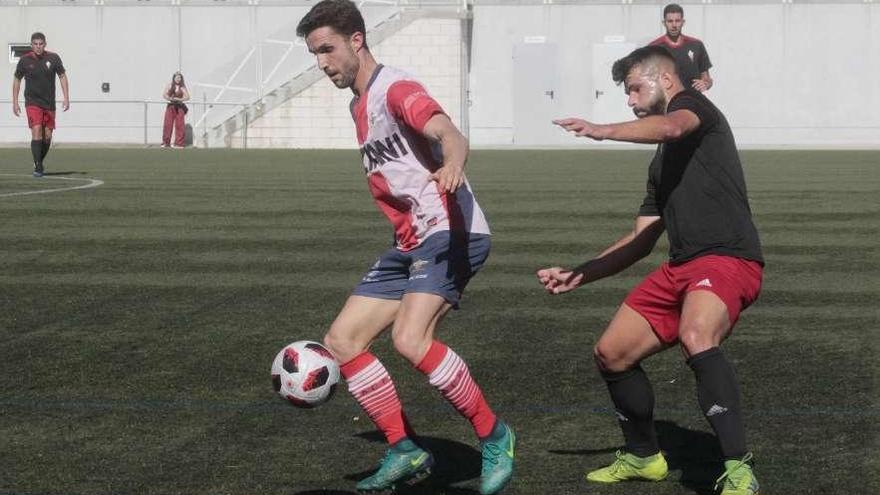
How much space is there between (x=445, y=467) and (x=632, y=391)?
2.59 ft

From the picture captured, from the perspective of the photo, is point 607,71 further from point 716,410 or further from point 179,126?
point 716,410

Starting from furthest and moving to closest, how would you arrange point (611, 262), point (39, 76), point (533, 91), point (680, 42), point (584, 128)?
point (533, 91)
point (39, 76)
point (680, 42)
point (611, 262)
point (584, 128)

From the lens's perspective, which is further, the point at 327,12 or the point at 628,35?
the point at 628,35

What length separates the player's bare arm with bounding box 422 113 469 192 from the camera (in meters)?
5.54

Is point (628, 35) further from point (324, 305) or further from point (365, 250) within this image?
point (324, 305)

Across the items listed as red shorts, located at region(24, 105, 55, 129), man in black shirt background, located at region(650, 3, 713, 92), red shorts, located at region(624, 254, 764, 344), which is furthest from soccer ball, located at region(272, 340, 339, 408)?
red shorts, located at region(24, 105, 55, 129)

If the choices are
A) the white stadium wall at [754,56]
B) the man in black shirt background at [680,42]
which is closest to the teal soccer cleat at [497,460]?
the man in black shirt background at [680,42]

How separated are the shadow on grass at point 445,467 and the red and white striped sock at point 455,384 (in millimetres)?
270

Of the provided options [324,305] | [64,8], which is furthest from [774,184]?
[64,8]

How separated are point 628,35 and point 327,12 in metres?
39.7

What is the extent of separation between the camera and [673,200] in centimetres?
625

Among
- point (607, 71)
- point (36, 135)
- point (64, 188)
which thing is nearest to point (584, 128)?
point (64, 188)

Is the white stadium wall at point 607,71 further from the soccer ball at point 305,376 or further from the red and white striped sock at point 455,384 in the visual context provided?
the red and white striped sock at point 455,384

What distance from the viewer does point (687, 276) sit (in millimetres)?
6137
